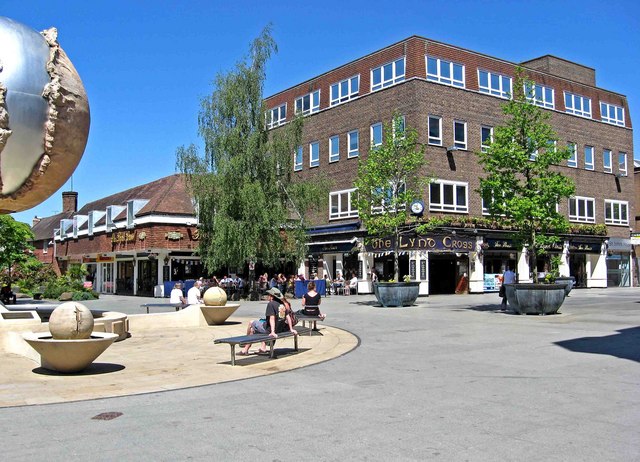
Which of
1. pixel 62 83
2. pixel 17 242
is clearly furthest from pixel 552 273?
pixel 17 242

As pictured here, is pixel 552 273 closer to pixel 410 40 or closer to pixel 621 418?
pixel 621 418

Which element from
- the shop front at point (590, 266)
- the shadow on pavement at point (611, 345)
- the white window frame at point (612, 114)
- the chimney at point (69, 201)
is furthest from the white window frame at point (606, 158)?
the chimney at point (69, 201)

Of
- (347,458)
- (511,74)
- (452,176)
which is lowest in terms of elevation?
(347,458)

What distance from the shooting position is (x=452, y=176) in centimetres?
3806

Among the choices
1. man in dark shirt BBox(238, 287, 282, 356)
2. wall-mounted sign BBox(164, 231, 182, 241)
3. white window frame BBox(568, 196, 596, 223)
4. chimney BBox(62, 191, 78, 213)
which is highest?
chimney BBox(62, 191, 78, 213)

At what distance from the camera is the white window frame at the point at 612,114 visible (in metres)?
48.9

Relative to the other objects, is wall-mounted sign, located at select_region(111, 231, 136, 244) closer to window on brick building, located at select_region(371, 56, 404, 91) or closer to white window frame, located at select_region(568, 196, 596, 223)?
window on brick building, located at select_region(371, 56, 404, 91)

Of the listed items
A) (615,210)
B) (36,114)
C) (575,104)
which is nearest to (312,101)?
(575,104)

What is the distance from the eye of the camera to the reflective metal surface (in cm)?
1242

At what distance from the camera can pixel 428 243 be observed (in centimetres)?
3612

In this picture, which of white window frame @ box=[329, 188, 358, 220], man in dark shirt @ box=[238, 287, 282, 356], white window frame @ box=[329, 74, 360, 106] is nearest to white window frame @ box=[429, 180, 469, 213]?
white window frame @ box=[329, 188, 358, 220]

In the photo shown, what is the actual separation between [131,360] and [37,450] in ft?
20.7

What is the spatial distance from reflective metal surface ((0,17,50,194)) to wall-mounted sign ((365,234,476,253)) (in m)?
24.3

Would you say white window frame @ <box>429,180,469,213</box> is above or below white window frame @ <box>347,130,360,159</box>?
below
